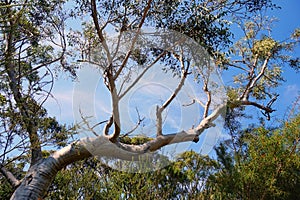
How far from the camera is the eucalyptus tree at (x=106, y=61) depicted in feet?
12.0

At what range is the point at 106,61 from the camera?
4.06 metres

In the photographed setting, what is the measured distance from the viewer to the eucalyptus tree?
3.67 metres

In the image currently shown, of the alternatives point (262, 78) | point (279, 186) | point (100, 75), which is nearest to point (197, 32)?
point (100, 75)

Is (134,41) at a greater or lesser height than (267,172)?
greater

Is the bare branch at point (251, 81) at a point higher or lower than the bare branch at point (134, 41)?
higher

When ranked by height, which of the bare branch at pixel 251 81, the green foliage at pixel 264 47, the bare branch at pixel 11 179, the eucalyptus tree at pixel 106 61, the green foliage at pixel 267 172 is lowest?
the bare branch at pixel 11 179

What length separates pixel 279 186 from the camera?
3.30 metres

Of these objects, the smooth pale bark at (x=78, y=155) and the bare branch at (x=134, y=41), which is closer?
the smooth pale bark at (x=78, y=155)

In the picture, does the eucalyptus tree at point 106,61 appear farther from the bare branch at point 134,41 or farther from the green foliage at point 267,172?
the green foliage at point 267,172

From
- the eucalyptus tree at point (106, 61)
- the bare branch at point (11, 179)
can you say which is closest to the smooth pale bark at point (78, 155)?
the eucalyptus tree at point (106, 61)

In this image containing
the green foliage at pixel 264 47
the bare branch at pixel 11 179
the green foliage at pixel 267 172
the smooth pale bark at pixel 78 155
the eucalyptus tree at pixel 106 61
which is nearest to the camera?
the green foliage at pixel 267 172

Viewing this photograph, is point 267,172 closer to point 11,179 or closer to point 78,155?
point 78,155

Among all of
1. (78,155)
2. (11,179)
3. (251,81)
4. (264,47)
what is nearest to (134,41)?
(78,155)

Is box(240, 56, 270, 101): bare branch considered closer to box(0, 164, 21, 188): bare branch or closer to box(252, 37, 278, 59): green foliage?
box(252, 37, 278, 59): green foliage
